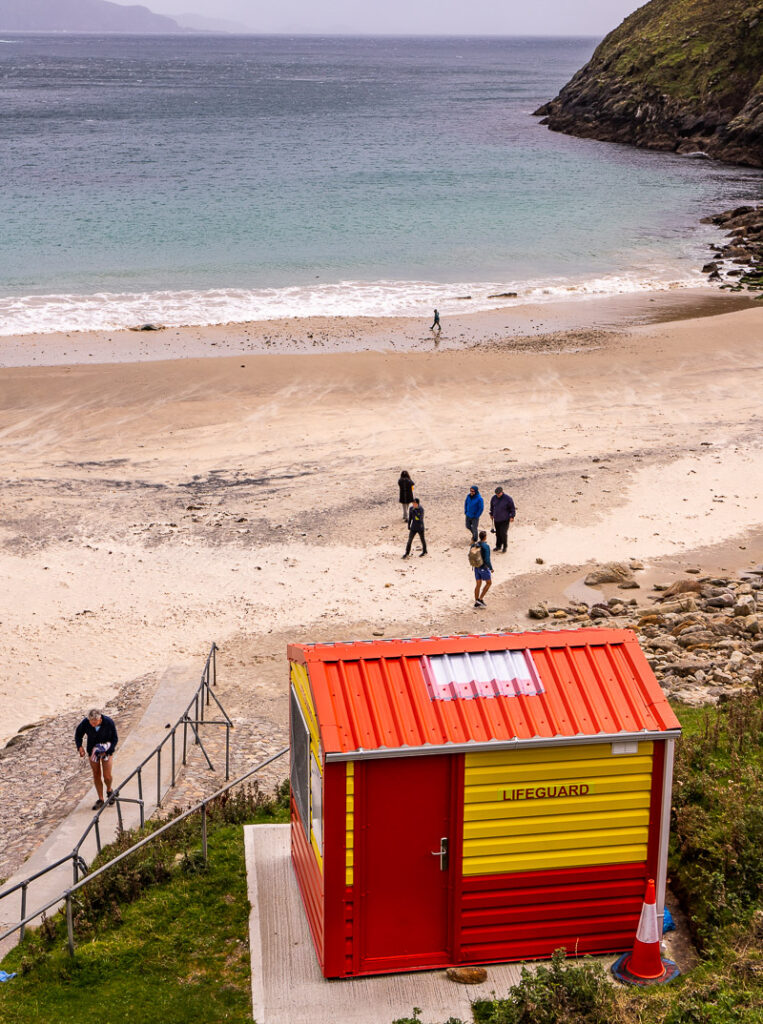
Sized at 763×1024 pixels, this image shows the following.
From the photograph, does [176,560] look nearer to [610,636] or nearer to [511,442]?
[511,442]

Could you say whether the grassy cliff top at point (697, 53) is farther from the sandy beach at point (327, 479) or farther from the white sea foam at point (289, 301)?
the sandy beach at point (327, 479)

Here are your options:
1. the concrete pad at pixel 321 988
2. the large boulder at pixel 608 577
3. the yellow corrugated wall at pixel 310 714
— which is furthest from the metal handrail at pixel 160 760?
the large boulder at pixel 608 577

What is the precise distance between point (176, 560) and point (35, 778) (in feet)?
24.7

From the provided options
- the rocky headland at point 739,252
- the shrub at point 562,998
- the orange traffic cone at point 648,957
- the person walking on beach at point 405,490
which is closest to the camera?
the shrub at point 562,998

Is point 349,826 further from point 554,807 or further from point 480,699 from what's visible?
point 554,807

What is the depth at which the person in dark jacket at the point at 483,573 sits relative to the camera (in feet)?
59.2

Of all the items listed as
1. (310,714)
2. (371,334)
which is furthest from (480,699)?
(371,334)

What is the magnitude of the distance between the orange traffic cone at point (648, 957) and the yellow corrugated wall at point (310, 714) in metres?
2.39

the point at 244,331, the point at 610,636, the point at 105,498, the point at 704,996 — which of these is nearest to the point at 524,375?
the point at 244,331

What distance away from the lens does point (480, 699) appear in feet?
27.5

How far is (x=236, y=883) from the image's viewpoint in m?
9.78

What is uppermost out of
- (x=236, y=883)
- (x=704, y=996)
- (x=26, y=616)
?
(x=704, y=996)

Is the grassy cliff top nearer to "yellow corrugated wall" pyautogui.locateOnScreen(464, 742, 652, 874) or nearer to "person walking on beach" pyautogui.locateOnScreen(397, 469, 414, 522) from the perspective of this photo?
"person walking on beach" pyautogui.locateOnScreen(397, 469, 414, 522)

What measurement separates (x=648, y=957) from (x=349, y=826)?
95.2 inches
